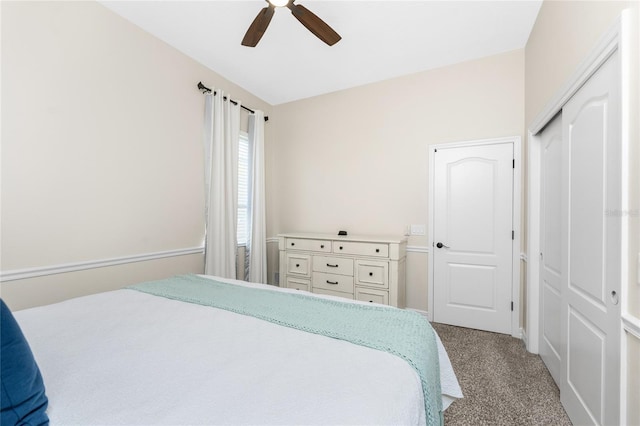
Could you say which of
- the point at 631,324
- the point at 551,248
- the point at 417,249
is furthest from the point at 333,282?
the point at 631,324

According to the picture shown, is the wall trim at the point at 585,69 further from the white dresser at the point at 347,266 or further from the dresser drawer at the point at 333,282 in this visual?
the dresser drawer at the point at 333,282

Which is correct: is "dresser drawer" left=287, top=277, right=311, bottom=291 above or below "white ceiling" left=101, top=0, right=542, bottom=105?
below

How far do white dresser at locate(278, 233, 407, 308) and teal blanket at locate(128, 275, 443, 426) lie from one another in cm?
151

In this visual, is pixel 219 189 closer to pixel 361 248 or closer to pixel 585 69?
pixel 361 248

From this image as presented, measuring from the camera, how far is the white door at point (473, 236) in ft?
9.30

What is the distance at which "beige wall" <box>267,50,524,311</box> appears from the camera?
2938 millimetres

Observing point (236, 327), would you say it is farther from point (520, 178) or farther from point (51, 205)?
point (520, 178)

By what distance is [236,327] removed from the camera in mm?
1263

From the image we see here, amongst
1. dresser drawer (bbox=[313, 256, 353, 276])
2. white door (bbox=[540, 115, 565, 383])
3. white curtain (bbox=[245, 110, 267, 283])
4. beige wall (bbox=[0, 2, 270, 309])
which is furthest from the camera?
white curtain (bbox=[245, 110, 267, 283])

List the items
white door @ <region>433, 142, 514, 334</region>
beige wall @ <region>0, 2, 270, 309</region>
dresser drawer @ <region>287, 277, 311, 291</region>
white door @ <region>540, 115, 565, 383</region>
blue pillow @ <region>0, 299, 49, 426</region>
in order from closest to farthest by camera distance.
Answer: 1. blue pillow @ <region>0, 299, 49, 426</region>
2. beige wall @ <region>0, 2, 270, 309</region>
3. white door @ <region>540, 115, 565, 383</region>
4. white door @ <region>433, 142, 514, 334</region>
5. dresser drawer @ <region>287, 277, 311, 291</region>

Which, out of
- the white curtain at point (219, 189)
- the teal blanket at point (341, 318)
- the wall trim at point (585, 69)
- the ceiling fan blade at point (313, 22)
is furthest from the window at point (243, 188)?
the wall trim at point (585, 69)

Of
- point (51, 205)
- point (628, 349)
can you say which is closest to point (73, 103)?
point (51, 205)

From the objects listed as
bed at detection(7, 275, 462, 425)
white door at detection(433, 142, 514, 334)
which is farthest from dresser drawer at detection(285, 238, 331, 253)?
bed at detection(7, 275, 462, 425)

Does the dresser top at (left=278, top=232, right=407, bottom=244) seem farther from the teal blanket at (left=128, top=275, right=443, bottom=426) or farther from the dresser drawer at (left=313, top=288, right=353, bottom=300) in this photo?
the teal blanket at (left=128, top=275, right=443, bottom=426)
